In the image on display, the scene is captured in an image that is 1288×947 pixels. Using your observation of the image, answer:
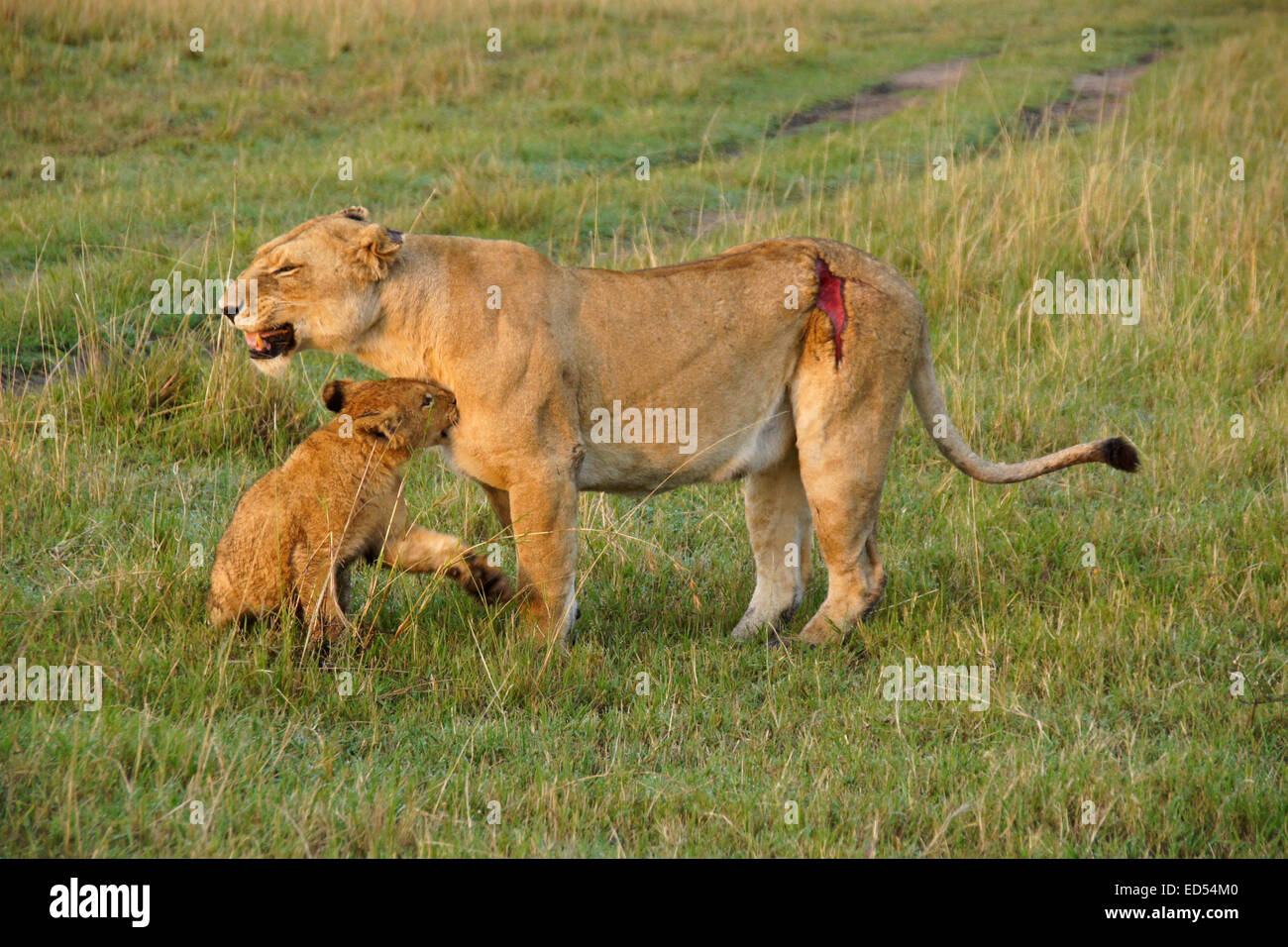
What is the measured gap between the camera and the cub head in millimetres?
4703

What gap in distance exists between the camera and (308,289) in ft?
15.3

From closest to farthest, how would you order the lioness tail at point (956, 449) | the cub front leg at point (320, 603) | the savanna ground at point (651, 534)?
the savanna ground at point (651, 534) → the cub front leg at point (320, 603) → the lioness tail at point (956, 449)

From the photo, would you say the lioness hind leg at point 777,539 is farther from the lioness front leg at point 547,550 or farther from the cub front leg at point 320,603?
the cub front leg at point 320,603

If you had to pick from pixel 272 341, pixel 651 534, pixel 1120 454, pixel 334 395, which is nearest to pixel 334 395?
pixel 334 395

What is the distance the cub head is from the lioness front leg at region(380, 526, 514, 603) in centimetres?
34

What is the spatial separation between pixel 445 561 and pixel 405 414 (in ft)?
1.76

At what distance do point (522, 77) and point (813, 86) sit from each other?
12.5 feet

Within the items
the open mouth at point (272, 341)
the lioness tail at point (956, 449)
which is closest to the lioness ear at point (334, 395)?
the open mouth at point (272, 341)

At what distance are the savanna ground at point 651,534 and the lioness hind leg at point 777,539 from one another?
7.3 inches

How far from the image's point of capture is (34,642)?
15.3 feet

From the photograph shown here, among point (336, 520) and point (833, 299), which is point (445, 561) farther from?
point (833, 299)

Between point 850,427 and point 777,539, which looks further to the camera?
point 777,539

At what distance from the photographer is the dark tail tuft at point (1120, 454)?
5.27 meters
